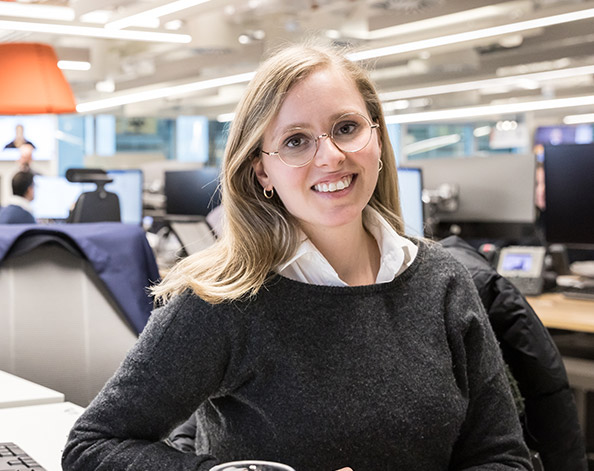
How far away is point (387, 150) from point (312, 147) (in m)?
0.25

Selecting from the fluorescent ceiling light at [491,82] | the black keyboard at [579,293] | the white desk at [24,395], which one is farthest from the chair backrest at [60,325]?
the fluorescent ceiling light at [491,82]

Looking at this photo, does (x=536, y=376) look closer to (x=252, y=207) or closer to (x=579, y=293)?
(x=252, y=207)

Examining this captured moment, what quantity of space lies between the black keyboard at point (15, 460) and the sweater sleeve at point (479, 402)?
0.67 metres

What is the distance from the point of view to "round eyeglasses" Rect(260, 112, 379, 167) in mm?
1257

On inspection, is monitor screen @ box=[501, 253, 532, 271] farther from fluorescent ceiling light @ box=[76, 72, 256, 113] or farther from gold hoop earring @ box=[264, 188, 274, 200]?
fluorescent ceiling light @ box=[76, 72, 256, 113]

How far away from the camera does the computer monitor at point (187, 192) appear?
5188mm

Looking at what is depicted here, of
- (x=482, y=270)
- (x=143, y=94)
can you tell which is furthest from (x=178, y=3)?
(x=143, y=94)

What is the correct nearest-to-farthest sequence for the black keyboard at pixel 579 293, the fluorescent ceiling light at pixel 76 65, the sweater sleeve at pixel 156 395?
the sweater sleeve at pixel 156 395
the black keyboard at pixel 579 293
the fluorescent ceiling light at pixel 76 65

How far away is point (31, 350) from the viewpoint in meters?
2.04

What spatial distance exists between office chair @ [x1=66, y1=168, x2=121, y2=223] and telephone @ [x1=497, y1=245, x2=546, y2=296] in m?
2.01

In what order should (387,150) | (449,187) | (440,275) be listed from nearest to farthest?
(440,275) < (387,150) < (449,187)

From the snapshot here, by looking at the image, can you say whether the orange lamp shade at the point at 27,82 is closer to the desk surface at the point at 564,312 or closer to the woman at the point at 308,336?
the desk surface at the point at 564,312

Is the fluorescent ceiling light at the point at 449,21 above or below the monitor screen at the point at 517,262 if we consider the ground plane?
above

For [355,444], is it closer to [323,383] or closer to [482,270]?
[323,383]
